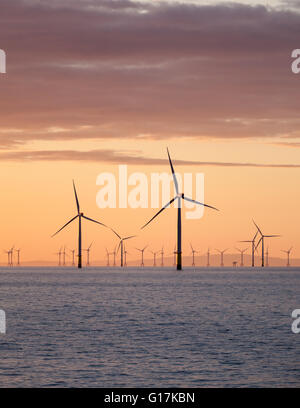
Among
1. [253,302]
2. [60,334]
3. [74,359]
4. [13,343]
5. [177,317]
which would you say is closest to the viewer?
[74,359]

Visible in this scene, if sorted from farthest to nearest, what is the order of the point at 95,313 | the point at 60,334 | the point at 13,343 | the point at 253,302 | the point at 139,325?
1. the point at 253,302
2. the point at 95,313
3. the point at 139,325
4. the point at 60,334
5. the point at 13,343

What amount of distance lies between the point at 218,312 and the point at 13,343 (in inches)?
1796

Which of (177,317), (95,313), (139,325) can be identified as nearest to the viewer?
(139,325)

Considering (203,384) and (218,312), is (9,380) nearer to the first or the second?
(203,384)

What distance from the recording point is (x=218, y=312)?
105312 millimetres

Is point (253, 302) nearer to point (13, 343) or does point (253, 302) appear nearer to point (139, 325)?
point (139, 325)

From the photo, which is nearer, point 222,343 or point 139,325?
point 222,343

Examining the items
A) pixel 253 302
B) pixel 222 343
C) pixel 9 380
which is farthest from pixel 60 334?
pixel 253 302

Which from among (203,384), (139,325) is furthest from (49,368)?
(139,325)

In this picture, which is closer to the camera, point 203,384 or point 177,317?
point 203,384

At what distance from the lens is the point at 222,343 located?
66125 mm

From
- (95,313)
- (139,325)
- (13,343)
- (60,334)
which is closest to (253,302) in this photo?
(95,313)

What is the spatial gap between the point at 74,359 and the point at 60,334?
59.7 ft
